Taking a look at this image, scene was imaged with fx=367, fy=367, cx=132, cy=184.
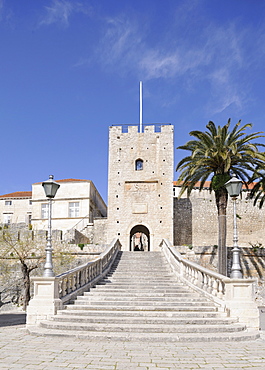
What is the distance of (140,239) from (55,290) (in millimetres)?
44224

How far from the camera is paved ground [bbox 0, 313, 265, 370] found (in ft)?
18.5

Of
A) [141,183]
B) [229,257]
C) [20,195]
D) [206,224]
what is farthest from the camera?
[20,195]

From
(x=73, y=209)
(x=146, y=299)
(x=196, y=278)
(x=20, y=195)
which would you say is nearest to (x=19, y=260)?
(x=73, y=209)

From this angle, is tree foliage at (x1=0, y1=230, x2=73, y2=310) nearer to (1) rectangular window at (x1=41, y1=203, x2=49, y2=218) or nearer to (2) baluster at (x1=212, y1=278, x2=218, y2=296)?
(1) rectangular window at (x1=41, y1=203, x2=49, y2=218)

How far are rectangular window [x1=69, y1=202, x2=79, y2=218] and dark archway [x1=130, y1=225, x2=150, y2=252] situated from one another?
19.3ft

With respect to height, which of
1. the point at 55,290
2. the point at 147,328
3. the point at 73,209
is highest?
the point at 73,209

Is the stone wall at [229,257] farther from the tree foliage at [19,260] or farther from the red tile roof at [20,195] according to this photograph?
the red tile roof at [20,195]

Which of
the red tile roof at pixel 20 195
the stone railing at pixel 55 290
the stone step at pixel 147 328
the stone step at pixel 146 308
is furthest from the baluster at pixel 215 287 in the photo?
the red tile roof at pixel 20 195

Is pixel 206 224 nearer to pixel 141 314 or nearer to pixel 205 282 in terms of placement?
pixel 205 282

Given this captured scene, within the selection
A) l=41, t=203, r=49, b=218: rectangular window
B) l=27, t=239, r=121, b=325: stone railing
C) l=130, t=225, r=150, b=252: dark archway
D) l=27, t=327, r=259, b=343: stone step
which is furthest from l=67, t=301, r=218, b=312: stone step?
l=41, t=203, r=49, b=218: rectangular window

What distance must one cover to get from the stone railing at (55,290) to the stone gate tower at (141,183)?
14.2 meters

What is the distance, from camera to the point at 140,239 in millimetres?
53406

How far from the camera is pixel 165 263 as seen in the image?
18812 millimetres

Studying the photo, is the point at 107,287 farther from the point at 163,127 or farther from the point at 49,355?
the point at 163,127
